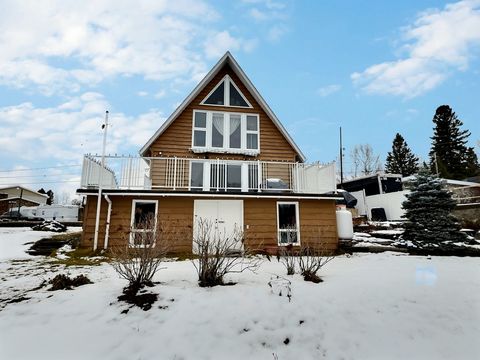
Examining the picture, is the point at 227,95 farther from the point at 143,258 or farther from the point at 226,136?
the point at 143,258

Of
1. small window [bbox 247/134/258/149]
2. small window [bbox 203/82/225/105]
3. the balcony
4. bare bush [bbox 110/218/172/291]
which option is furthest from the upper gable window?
bare bush [bbox 110/218/172/291]

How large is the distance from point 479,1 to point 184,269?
11.7 metres

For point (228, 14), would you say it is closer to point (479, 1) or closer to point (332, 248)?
point (479, 1)

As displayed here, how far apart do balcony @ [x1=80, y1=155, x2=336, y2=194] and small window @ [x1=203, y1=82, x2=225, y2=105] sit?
10.7 ft

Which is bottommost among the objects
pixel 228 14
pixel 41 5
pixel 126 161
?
pixel 126 161

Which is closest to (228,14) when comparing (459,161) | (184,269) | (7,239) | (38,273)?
(184,269)

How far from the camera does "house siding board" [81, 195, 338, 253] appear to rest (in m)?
9.61

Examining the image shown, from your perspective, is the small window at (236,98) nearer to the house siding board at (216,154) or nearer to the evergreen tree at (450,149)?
the house siding board at (216,154)

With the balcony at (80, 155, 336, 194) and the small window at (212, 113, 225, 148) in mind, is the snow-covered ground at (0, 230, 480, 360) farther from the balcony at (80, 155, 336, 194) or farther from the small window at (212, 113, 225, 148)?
the small window at (212, 113, 225, 148)

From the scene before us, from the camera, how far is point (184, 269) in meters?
7.53

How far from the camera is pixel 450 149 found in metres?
41.3

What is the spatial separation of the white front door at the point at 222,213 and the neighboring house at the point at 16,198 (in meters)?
29.0

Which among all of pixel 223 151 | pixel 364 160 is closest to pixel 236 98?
pixel 223 151

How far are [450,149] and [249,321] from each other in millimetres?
49721
